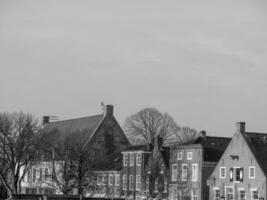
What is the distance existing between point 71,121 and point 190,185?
58.3 meters

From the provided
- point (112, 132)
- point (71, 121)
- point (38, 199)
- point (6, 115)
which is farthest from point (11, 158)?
point (71, 121)

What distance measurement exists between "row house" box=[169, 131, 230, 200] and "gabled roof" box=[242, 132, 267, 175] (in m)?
7.85

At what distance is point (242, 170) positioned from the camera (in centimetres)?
8531

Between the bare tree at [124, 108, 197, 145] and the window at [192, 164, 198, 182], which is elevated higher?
the bare tree at [124, 108, 197, 145]

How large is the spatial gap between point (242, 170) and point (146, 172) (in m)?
19.7

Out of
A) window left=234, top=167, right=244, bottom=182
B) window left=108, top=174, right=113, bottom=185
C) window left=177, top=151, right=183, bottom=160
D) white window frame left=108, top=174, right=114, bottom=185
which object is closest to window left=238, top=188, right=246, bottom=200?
window left=234, top=167, right=244, bottom=182

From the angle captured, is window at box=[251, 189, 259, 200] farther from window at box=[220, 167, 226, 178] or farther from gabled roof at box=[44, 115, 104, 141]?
gabled roof at box=[44, 115, 104, 141]

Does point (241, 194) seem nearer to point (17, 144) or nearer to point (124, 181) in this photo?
point (124, 181)

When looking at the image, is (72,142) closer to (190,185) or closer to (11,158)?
(11,158)

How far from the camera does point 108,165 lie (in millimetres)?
112750

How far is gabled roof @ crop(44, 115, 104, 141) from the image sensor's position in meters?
132

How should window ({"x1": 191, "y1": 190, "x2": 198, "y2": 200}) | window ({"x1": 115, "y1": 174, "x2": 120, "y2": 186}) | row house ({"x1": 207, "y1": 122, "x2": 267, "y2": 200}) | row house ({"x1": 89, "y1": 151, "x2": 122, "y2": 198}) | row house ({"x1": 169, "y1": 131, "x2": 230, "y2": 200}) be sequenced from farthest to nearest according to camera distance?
window ({"x1": 115, "y1": 174, "x2": 120, "y2": 186}) < row house ({"x1": 89, "y1": 151, "x2": 122, "y2": 198}) < window ({"x1": 191, "y1": 190, "x2": 198, "y2": 200}) < row house ({"x1": 169, "y1": 131, "x2": 230, "y2": 200}) < row house ({"x1": 207, "y1": 122, "x2": 267, "y2": 200})

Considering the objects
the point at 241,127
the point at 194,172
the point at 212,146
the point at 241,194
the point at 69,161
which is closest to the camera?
the point at 241,194

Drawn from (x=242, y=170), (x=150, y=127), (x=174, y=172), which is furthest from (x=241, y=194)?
(x=150, y=127)
